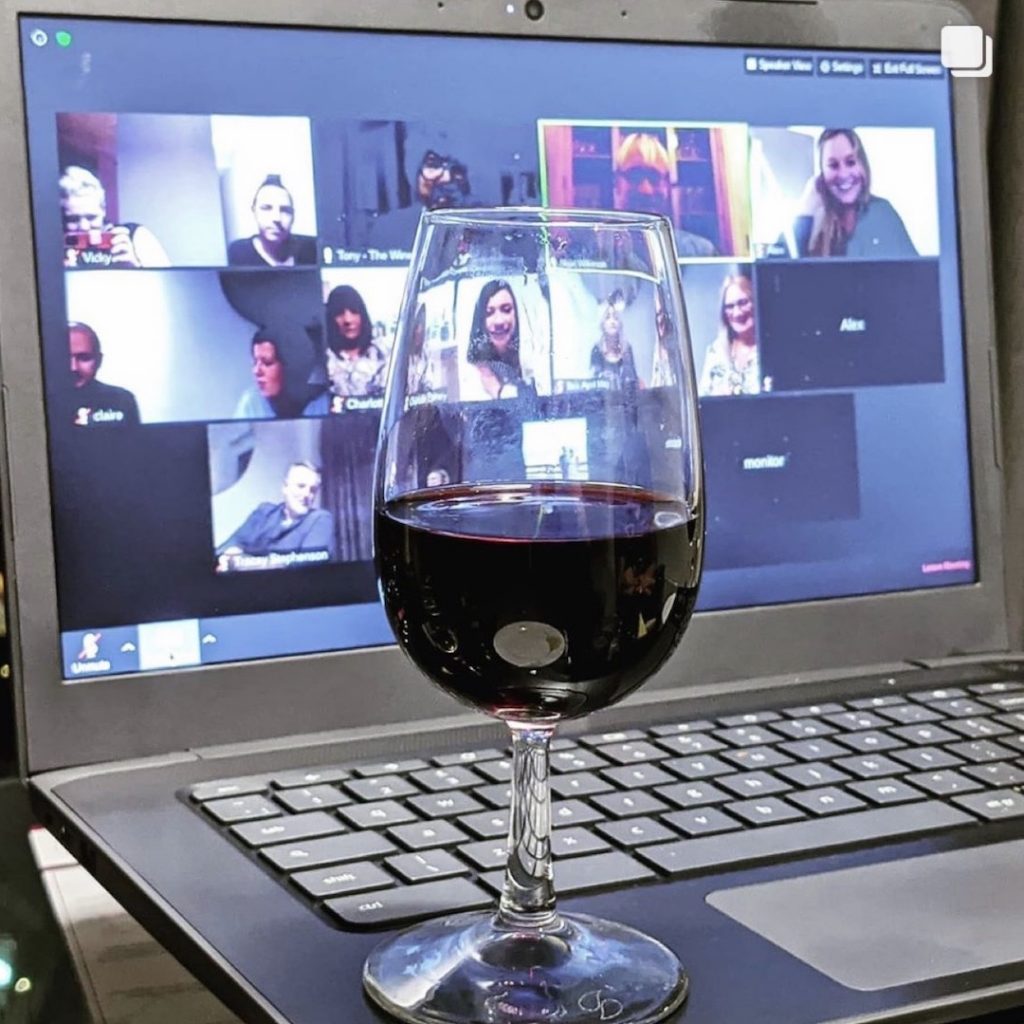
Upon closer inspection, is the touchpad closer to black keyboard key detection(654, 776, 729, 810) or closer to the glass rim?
black keyboard key detection(654, 776, 729, 810)

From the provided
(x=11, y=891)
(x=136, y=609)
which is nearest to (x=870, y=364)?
(x=136, y=609)

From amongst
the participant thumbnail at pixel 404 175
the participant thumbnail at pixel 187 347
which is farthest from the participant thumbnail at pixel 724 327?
the participant thumbnail at pixel 187 347

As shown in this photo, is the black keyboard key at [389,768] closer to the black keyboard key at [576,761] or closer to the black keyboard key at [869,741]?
the black keyboard key at [576,761]

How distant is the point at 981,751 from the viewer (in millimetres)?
684

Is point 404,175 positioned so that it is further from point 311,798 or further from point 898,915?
point 898,915

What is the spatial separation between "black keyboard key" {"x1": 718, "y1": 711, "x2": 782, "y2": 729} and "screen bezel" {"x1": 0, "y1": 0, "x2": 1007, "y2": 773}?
60 mm

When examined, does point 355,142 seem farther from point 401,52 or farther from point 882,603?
point 882,603

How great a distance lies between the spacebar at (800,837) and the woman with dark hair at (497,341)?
21 cm

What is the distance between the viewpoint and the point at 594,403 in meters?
0.43

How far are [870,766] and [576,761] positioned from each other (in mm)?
131

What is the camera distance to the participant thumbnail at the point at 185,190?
2.22 ft

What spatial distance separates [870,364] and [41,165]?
1.51ft

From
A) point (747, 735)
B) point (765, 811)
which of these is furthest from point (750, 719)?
point (765, 811)

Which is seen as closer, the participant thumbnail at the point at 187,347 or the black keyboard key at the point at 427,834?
the black keyboard key at the point at 427,834
